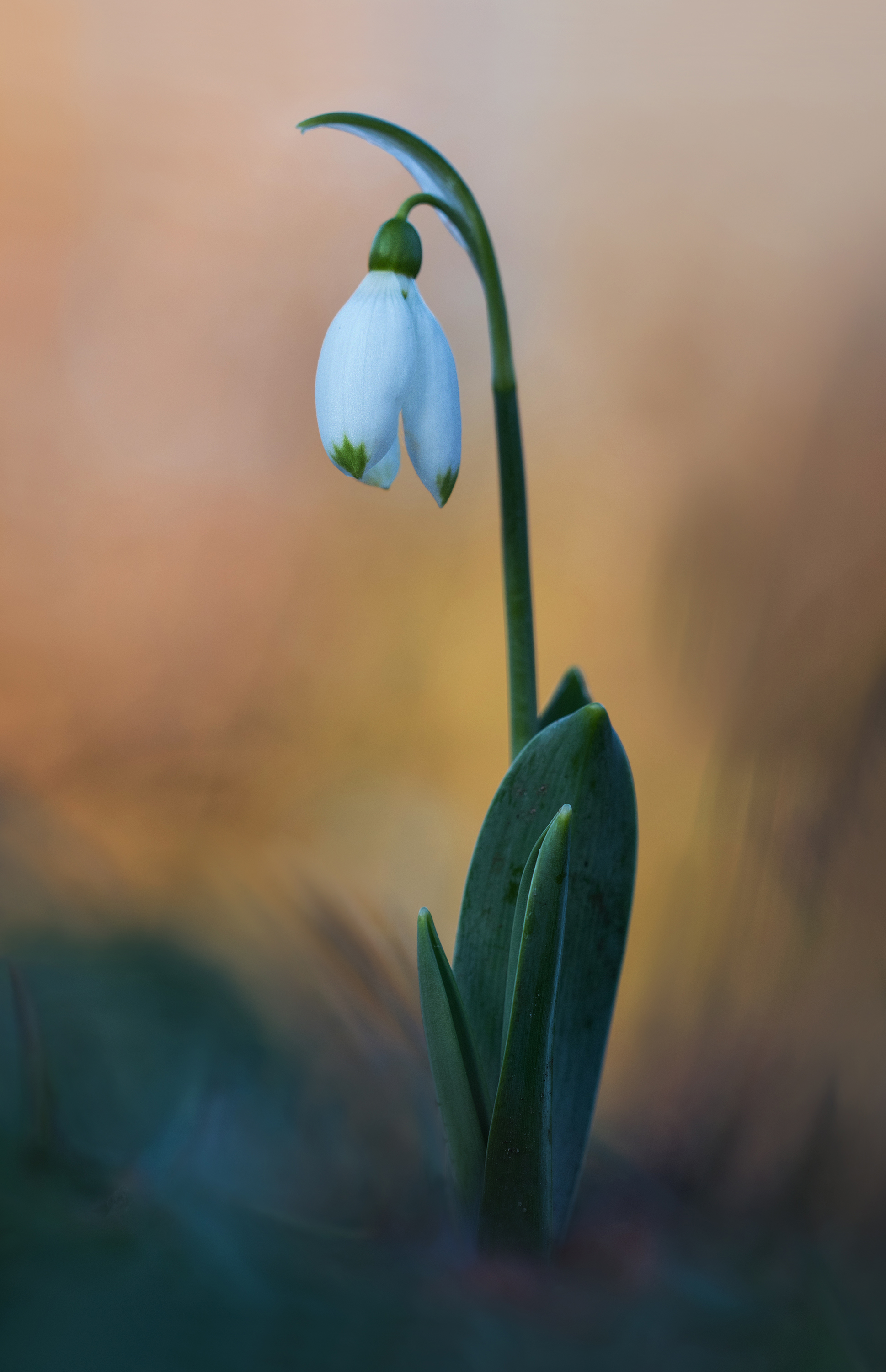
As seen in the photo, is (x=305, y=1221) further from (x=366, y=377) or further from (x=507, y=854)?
(x=366, y=377)

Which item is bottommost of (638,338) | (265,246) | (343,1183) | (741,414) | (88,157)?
(343,1183)

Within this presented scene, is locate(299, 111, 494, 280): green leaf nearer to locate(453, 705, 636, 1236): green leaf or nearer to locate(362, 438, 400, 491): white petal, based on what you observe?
locate(362, 438, 400, 491): white petal

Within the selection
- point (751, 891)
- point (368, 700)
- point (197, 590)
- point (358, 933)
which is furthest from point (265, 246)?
point (751, 891)

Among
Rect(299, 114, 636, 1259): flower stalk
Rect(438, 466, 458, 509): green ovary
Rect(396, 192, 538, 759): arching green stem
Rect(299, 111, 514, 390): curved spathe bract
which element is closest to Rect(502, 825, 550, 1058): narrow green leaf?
Rect(299, 114, 636, 1259): flower stalk

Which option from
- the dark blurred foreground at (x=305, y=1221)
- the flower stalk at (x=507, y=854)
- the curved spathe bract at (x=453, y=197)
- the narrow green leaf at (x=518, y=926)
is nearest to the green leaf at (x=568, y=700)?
the flower stalk at (x=507, y=854)

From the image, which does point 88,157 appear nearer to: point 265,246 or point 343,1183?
point 265,246

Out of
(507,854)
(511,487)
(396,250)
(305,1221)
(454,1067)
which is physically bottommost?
(305,1221)

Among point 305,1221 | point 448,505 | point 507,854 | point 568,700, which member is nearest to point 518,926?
point 507,854
